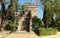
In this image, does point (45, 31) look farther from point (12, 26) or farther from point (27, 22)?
point (12, 26)

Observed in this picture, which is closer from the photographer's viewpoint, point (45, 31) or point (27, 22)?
point (27, 22)

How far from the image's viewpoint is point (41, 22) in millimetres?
43938

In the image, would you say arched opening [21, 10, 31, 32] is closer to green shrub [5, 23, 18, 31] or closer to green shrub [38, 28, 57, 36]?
green shrub [38, 28, 57, 36]

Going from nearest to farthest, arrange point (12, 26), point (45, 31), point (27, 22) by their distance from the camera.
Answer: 1. point (27, 22)
2. point (45, 31)
3. point (12, 26)

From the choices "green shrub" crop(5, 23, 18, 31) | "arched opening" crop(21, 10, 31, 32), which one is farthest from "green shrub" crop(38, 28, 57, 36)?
"green shrub" crop(5, 23, 18, 31)

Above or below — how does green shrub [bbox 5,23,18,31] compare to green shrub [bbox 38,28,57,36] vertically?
above

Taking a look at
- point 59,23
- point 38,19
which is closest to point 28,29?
point 38,19

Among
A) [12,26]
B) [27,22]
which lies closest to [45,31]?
[27,22]

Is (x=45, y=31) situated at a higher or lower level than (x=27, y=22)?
lower

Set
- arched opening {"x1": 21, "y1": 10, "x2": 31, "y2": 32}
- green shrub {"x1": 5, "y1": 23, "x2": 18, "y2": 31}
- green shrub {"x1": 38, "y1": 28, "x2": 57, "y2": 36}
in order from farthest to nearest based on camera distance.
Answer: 1. green shrub {"x1": 5, "y1": 23, "x2": 18, "y2": 31}
2. green shrub {"x1": 38, "y1": 28, "x2": 57, "y2": 36}
3. arched opening {"x1": 21, "y1": 10, "x2": 31, "y2": 32}

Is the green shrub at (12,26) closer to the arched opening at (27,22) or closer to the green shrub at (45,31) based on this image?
the arched opening at (27,22)

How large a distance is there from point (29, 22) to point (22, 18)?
149 cm

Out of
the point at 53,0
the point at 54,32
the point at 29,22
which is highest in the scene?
the point at 53,0

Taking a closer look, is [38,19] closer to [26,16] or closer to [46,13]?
[46,13]
